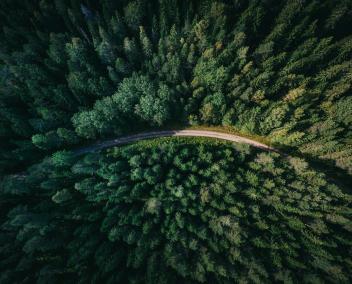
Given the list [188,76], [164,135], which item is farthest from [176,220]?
[188,76]

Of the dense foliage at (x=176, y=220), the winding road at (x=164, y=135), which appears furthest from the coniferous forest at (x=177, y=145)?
the winding road at (x=164, y=135)

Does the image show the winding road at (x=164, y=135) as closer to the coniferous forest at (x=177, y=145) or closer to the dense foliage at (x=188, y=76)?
the coniferous forest at (x=177, y=145)

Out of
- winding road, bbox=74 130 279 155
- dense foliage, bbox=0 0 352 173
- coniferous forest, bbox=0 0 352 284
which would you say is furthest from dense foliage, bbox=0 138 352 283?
dense foliage, bbox=0 0 352 173

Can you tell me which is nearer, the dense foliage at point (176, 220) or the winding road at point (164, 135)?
the dense foliage at point (176, 220)

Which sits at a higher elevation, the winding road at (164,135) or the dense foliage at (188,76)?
the dense foliage at (188,76)

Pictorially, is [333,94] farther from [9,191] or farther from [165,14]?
[9,191]
